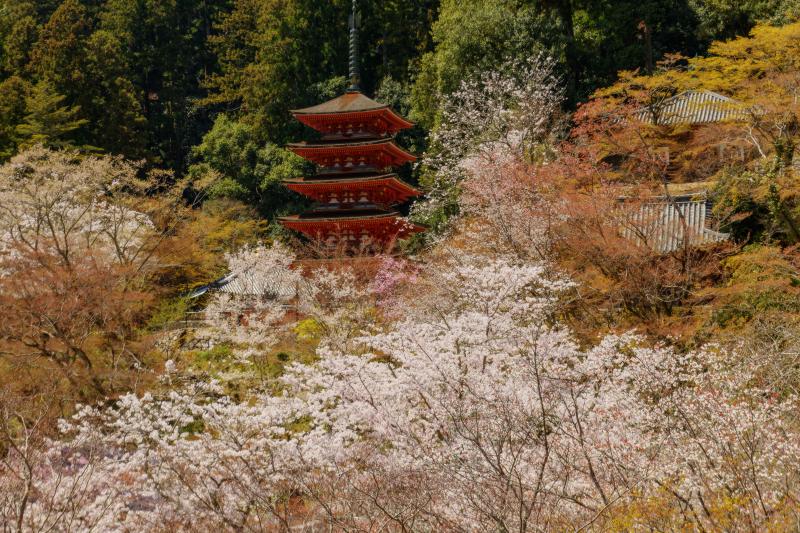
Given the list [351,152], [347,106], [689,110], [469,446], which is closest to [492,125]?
[351,152]

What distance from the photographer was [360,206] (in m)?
21.2

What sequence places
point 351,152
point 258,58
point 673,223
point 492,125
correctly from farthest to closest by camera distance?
1. point 258,58
2. point 351,152
3. point 492,125
4. point 673,223

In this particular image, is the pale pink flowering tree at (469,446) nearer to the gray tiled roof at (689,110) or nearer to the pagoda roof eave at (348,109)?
the pagoda roof eave at (348,109)

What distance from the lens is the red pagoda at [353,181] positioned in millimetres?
20422

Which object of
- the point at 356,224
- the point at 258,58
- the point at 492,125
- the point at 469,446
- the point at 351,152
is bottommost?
the point at 356,224

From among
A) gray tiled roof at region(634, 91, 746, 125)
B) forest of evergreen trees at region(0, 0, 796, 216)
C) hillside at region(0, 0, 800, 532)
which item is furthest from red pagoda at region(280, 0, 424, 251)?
gray tiled roof at region(634, 91, 746, 125)

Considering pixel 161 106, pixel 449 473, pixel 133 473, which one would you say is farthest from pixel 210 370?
pixel 161 106

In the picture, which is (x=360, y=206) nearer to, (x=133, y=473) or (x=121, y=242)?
(x=121, y=242)

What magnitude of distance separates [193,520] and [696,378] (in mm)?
5931

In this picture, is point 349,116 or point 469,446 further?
point 349,116

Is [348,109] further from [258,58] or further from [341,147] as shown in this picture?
[258,58]

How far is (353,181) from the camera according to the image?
20.7 m

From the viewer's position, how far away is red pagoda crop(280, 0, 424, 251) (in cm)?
2042

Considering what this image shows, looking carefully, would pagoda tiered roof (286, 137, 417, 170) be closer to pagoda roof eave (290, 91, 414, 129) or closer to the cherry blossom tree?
pagoda roof eave (290, 91, 414, 129)
